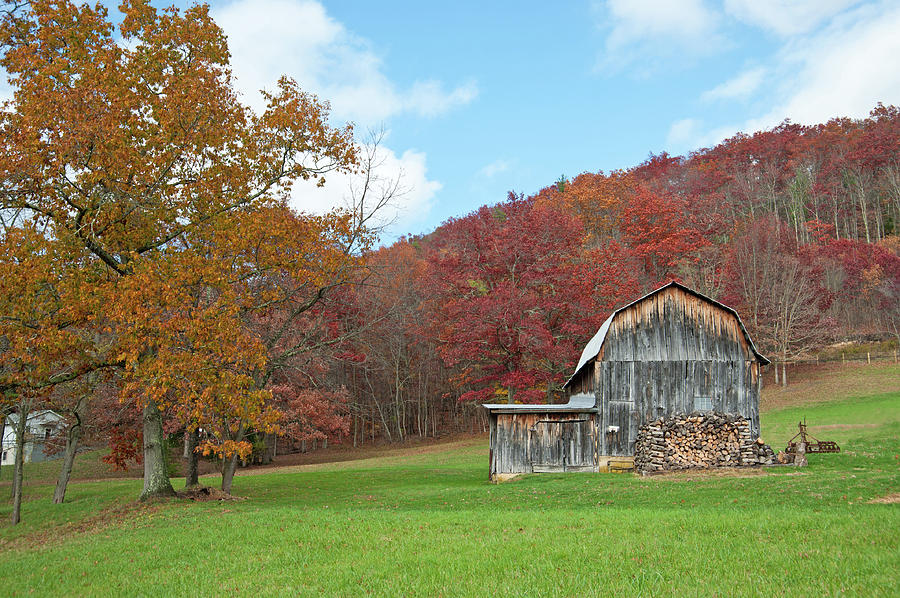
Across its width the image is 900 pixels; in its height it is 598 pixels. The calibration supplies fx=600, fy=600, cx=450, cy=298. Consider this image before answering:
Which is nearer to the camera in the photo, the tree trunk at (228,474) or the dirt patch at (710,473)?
the dirt patch at (710,473)

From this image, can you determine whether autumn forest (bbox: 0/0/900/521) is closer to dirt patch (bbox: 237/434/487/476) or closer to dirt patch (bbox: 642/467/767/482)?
dirt patch (bbox: 237/434/487/476)

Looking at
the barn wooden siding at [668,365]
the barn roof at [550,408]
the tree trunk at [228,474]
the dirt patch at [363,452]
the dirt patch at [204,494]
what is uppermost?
the barn wooden siding at [668,365]

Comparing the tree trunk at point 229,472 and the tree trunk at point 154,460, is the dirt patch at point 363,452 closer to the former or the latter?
the tree trunk at point 229,472

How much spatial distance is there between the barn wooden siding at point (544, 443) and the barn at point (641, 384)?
0.04 meters

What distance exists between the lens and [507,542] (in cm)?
934

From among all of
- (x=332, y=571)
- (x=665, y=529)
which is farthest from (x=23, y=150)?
(x=665, y=529)

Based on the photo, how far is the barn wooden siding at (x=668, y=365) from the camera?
23797mm

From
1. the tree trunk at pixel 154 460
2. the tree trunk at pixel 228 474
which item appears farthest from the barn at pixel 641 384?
the tree trunk at pixel 154 460

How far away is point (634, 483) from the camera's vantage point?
19.8m

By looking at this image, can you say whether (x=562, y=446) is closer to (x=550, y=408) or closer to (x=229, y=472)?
(x=550, y=408)

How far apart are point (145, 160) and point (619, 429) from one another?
762 inches

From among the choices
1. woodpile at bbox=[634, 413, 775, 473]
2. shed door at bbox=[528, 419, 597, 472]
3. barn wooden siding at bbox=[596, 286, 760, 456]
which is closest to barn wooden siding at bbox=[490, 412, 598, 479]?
shed door at bbox=[528, 419, 597, 472]

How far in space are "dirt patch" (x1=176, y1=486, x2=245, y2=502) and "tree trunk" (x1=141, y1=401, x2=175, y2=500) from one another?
625mm

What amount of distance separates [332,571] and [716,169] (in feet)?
248
